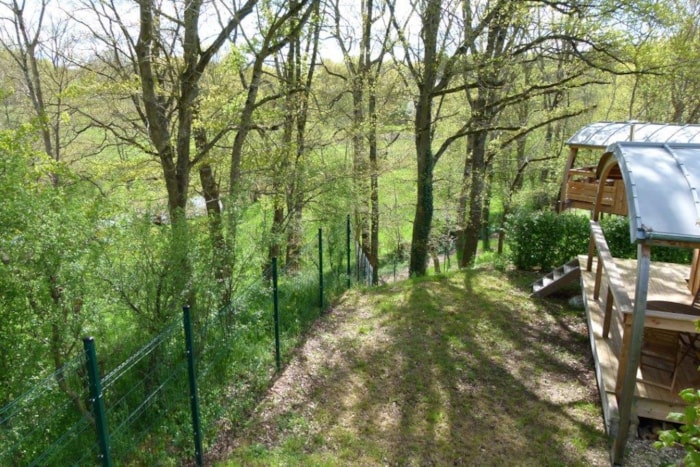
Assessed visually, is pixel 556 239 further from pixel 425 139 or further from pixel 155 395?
pixel 155 395

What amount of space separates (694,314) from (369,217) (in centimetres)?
1093

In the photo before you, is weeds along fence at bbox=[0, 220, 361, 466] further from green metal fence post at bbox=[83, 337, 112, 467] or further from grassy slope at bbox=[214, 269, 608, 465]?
grassy slope at bbox=[214, 269, 608, 465]

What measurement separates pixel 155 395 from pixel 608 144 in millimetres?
9010

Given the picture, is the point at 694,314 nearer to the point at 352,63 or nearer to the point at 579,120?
the point at 352,63

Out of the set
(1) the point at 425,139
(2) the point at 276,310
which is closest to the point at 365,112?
(1) the point at 425,139

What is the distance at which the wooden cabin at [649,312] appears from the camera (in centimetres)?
419

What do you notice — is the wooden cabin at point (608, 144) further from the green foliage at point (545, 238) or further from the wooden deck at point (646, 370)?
the wooden deck at point (646, 370)

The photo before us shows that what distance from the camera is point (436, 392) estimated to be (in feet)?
19.4

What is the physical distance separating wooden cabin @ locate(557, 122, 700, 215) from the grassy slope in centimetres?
257

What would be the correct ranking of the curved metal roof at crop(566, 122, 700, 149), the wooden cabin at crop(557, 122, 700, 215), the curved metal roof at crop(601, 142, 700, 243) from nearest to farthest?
the curved metal roof at crop(601, 142, 700, 243) → the curved metal roof at crop(566, 122, 700, 149) → the wooden cabin at crop(557, 122, 700, 215)

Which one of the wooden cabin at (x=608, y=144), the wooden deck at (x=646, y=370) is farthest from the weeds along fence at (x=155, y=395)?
the wooden cabin at (x=608, y=144)

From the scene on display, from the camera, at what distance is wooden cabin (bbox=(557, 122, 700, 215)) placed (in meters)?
8.57

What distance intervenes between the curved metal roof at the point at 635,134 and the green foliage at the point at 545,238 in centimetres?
169

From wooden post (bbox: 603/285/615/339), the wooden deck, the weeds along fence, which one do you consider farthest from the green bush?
the weeds along fence
